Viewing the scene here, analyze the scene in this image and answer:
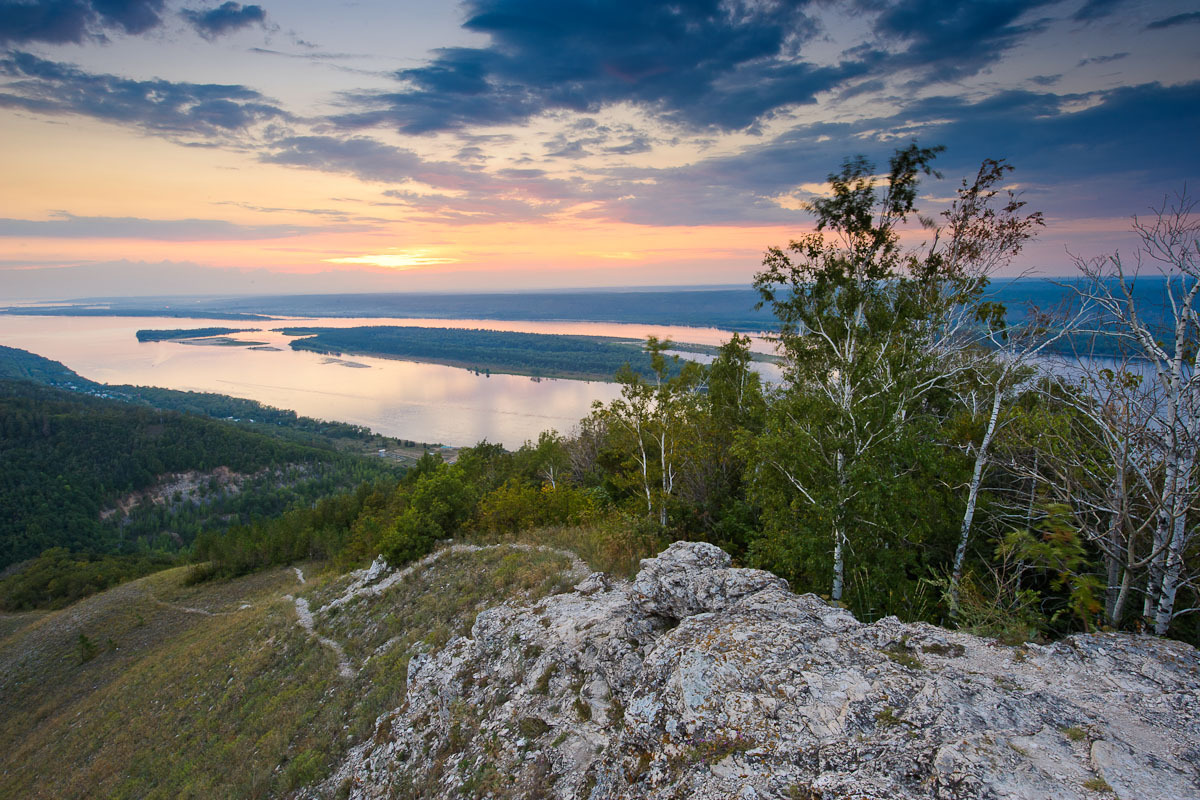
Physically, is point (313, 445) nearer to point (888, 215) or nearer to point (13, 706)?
point (13, 706)

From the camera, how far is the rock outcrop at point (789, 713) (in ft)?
13.6

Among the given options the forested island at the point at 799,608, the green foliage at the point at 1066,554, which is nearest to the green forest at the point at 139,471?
the forested island at the point at 799,608

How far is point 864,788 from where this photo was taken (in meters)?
4.28

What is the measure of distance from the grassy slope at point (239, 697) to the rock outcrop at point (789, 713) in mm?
2877

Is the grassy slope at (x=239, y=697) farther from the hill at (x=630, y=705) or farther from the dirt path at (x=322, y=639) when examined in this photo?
the dirt path at (x=322, y=639)

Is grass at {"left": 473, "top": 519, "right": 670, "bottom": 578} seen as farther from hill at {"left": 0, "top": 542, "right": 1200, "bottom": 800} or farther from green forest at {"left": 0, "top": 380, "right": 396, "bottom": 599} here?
green forest at {"left": 0, "top": 380, "right": 396, "bottom": 599}

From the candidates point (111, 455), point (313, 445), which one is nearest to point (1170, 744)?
point (313, 445)

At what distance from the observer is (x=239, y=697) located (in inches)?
621

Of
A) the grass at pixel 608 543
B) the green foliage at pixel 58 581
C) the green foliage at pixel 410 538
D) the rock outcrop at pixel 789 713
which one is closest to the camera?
the rock outcrop at pixel 789 713

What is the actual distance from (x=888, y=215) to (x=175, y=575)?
59.3m

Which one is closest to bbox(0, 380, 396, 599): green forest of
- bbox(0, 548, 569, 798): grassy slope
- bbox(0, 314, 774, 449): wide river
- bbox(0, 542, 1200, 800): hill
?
bbox(0, 314, 774, 449): wide river

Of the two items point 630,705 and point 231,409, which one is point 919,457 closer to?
point 630,705

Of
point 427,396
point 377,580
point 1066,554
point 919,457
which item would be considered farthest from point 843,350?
point 427,396

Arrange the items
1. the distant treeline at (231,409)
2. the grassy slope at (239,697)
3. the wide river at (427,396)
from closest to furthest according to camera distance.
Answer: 1. the grassy slope at (239,697)
2. the wide river at (427,396)
3. the distant treeline at (231,409)
